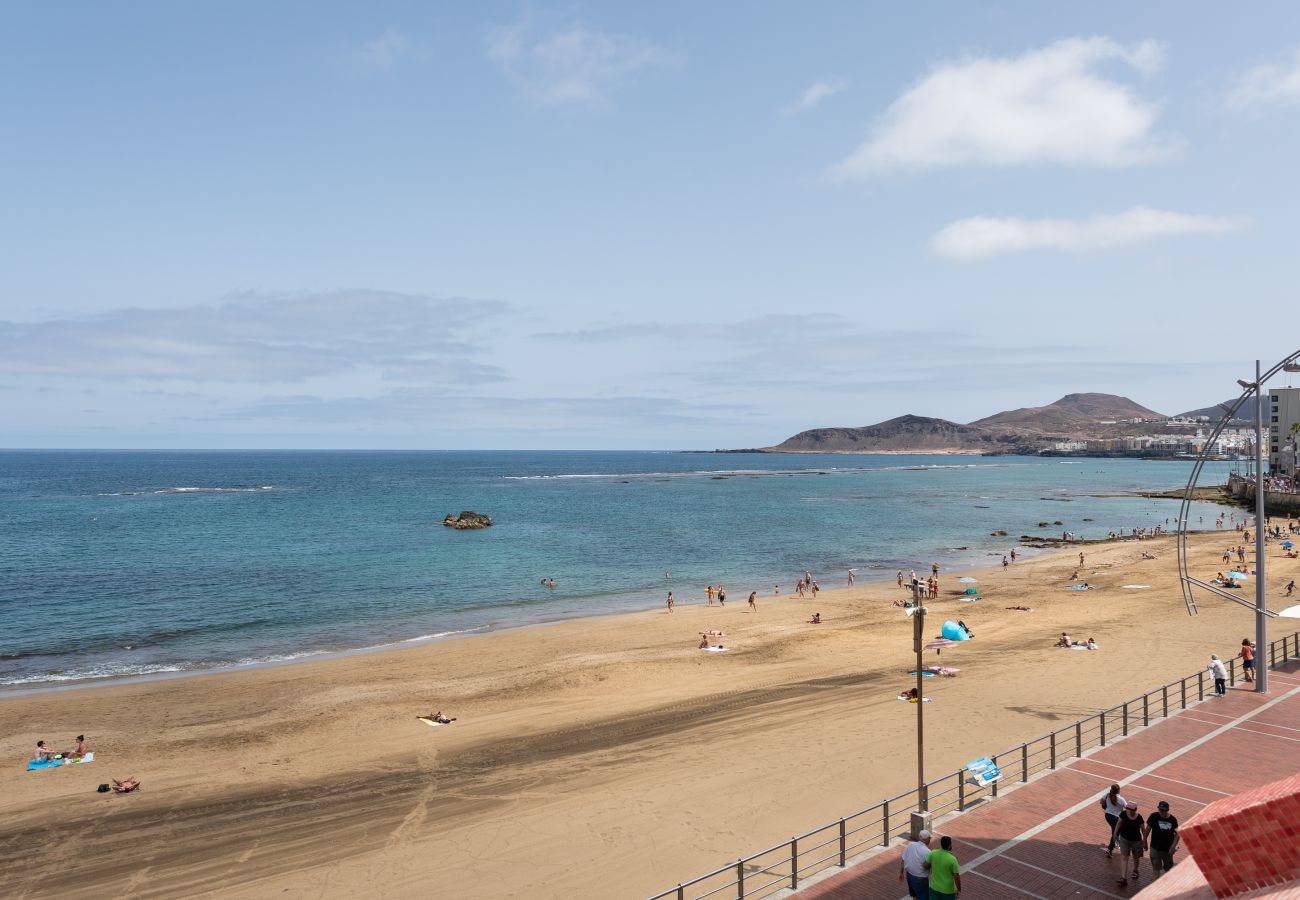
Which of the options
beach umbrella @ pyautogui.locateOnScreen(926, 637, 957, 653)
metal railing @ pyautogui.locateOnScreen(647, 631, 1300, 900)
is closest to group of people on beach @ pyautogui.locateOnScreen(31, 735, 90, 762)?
metal railing @ pyautogui.locateOnScreen(647, 631, 1300, 900)

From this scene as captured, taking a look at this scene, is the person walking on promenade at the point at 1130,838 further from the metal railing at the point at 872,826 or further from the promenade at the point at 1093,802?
the metal railing at the point at 872,826

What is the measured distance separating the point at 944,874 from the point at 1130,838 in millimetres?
3164

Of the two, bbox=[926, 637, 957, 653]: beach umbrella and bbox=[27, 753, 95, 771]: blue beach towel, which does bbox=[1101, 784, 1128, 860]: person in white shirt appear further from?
bbox=[27, 753, 95, 771]: blue beach towel

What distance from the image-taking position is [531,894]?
12.6m

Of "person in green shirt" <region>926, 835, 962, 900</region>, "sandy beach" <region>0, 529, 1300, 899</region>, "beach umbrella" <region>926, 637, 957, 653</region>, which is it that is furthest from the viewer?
"beach umbrella" <region>926, 637, 957, 653</region>

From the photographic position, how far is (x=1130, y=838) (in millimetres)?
10508

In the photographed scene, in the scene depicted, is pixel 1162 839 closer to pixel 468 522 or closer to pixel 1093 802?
→ pixel 1093 802

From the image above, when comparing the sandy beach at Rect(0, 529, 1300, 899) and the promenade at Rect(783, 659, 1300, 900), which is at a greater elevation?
the promenade at Rect(783, 659, 1300, 900)

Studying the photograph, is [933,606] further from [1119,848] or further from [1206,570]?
[1119,848]

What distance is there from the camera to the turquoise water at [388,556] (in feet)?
119

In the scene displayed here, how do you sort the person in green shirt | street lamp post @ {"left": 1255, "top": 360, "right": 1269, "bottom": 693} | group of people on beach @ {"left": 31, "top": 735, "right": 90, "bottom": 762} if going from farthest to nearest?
1. group of people on beach @ {"left": 31, "top": 735, "right": 90, "bottom": 762}
2. street lamp post @ {"left": 1255, "top": 360, "right": 1269, "bottom": 693}
3. the person in green shirt

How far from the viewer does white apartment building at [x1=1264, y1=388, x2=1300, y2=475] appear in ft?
392

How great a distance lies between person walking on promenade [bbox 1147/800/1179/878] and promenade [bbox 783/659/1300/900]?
1.18ft

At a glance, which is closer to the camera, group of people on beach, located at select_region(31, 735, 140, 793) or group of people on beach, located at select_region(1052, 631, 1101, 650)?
group of people on beach, located at select_region(31, 735, 140, 793)
